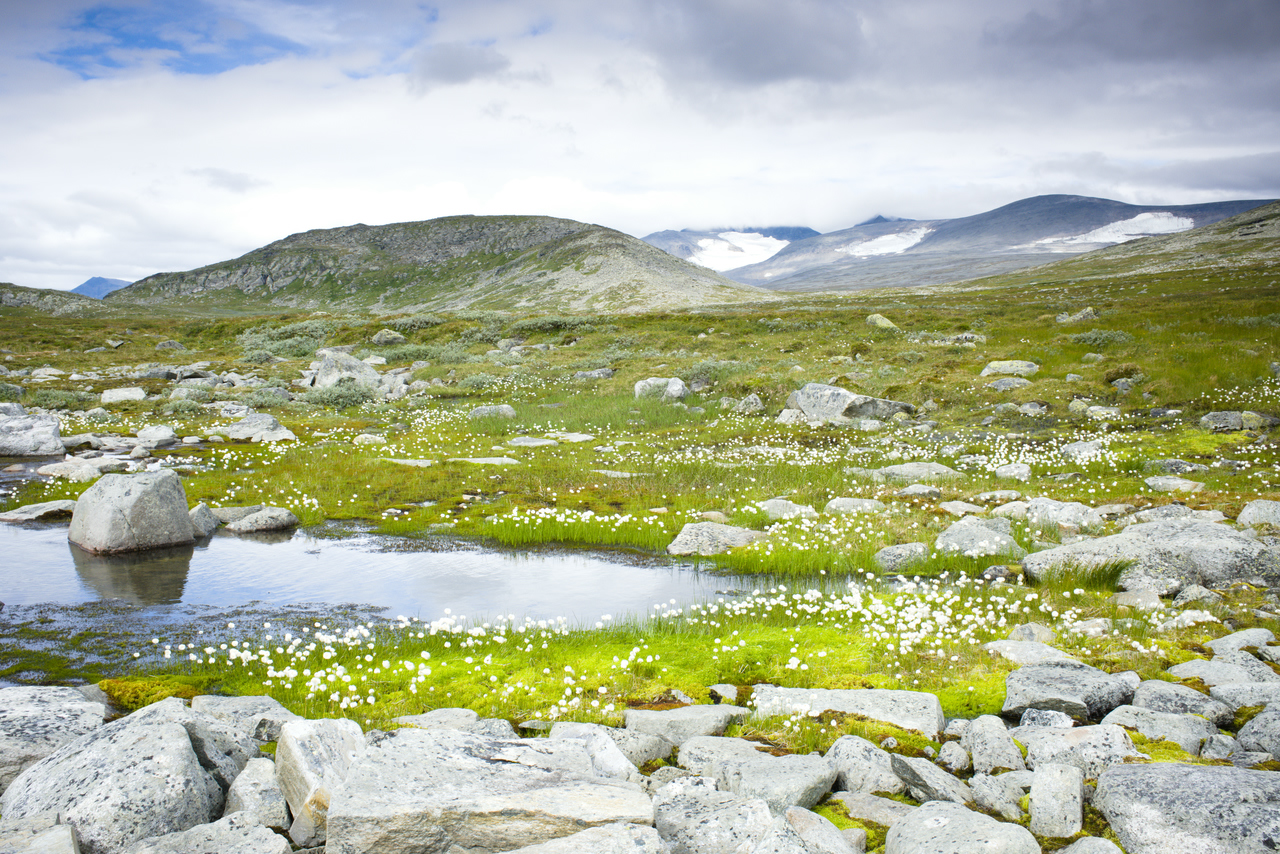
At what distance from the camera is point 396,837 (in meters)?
4.92

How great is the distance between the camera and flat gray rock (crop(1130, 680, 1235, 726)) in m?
7.20

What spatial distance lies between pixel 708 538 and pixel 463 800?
37.3ft

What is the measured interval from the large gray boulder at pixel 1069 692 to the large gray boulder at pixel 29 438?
3086 centimetres

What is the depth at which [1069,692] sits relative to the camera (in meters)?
7.71

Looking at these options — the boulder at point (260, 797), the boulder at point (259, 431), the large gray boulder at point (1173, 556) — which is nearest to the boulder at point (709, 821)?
the boulder at point (260, 797)

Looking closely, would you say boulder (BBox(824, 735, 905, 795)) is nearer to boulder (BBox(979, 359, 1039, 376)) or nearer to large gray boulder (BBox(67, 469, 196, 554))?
large gray boulder (BBox(67, 469, 196, 554))

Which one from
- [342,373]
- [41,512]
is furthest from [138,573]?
[342,373]

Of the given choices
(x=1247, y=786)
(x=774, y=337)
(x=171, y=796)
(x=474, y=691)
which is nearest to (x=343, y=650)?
(x=474, y=691)

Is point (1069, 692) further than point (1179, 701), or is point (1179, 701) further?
point (1069, 692)

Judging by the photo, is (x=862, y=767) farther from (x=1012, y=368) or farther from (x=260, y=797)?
(x=1012, y=368)

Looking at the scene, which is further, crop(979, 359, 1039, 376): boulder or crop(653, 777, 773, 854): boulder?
crop(979, 359, 1039, 376): boulder

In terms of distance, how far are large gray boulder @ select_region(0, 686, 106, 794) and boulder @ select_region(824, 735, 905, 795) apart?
23.4 feet

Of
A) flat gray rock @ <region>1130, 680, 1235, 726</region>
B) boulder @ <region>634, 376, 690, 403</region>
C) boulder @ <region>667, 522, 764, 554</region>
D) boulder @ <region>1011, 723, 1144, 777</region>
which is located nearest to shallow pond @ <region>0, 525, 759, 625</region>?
boulder @ <region>667, 522, 764, 554</region>

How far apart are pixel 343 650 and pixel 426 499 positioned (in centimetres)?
1061
